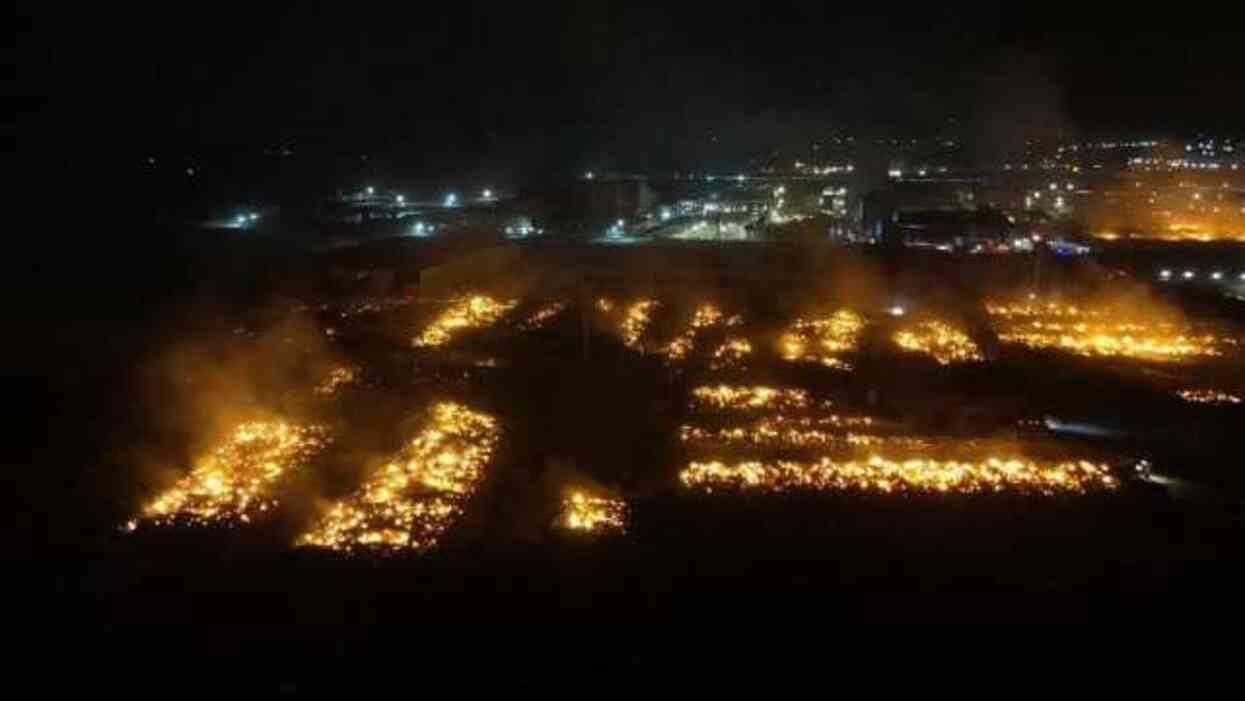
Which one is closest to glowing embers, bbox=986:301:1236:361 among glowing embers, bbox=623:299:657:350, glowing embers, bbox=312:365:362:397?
glowing embers, bbox=623:299:657:350

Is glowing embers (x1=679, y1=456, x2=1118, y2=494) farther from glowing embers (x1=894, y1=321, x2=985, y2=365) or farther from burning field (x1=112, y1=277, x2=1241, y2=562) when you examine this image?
glowing embers (x1=894, y1=321, x2=985, y2=365)

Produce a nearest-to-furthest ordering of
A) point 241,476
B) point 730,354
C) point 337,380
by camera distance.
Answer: point 241,476 → point 337,380 → point 730,354

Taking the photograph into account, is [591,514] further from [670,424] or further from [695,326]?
[695,326]

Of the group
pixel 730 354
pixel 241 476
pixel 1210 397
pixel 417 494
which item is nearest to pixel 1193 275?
pixel 1210 397

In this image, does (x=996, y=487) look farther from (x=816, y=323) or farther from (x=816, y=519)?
(x=816, y=323)

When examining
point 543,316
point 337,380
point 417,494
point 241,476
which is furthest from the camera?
point 543,316

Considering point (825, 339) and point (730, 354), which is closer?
point (730, 354)

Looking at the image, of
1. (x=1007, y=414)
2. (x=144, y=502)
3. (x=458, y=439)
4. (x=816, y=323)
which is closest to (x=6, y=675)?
(x=144, y=502)
